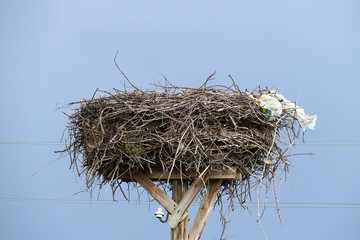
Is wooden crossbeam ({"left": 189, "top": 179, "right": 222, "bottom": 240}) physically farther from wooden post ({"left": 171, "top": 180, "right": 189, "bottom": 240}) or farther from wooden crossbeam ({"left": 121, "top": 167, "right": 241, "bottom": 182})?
wooden crossbeam ({"left": 121, "top": 167, "right": 241, "bottom": 182})

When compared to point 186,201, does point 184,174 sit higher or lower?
higher

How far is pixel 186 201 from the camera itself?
681 centimetres

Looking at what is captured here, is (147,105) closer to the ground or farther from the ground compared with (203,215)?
farther from the ground

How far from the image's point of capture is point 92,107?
6973 mm

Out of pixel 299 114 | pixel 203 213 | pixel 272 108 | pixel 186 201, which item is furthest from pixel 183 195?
pixel 299 114

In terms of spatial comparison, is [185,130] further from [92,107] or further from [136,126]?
[92,107]

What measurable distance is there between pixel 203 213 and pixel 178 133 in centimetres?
103

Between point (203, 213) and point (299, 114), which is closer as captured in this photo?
point (203, 213)

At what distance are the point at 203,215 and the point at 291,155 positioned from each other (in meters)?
1.17

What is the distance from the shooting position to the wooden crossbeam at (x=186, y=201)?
678cm

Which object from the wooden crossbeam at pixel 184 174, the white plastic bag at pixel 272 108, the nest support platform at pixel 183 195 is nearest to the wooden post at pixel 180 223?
the nest support platform at pixel 183 195

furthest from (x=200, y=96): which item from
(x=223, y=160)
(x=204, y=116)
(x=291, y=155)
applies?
(x=291, y=155)

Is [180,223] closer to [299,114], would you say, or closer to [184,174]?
[184,174]

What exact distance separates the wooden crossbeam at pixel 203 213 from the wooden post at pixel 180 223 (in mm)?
79
